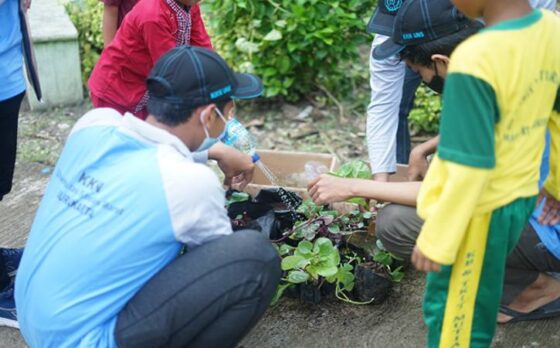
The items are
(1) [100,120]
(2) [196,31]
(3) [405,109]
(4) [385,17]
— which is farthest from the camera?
(3) [405,109]

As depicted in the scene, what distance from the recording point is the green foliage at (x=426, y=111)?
482 cm

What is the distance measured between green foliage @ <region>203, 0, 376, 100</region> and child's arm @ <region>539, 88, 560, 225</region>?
7.92 ft

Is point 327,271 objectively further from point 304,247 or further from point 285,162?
point 285,162

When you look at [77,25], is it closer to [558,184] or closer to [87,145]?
[87,145]

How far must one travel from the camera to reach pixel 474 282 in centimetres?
234

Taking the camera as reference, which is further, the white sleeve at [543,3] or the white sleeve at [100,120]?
the white sleeve at [543,3]

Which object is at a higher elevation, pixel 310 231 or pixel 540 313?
pixel 310 231

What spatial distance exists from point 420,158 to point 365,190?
1.91 feet

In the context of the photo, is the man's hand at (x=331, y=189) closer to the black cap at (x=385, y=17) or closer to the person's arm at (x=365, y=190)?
the person's arm at (x=365, y=190)

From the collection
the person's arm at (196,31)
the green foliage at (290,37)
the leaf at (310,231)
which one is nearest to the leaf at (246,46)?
the green foliage at (290,37)

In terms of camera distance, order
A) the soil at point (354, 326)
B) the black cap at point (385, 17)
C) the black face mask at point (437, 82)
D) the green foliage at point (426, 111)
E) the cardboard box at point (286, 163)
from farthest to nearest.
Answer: the green foliage at point (426, 111) → the cardboard box at point (286, 163) → the black cap at point (385, 17) → the soil at point (354, 326) → the black face mask at point (437, 82)

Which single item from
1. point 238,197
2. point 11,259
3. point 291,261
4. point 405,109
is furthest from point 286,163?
point 11,259

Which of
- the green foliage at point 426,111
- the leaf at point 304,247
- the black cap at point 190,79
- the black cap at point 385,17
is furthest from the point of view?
the green foliage at point 426,111

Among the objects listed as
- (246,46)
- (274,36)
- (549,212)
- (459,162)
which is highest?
(459,162)
